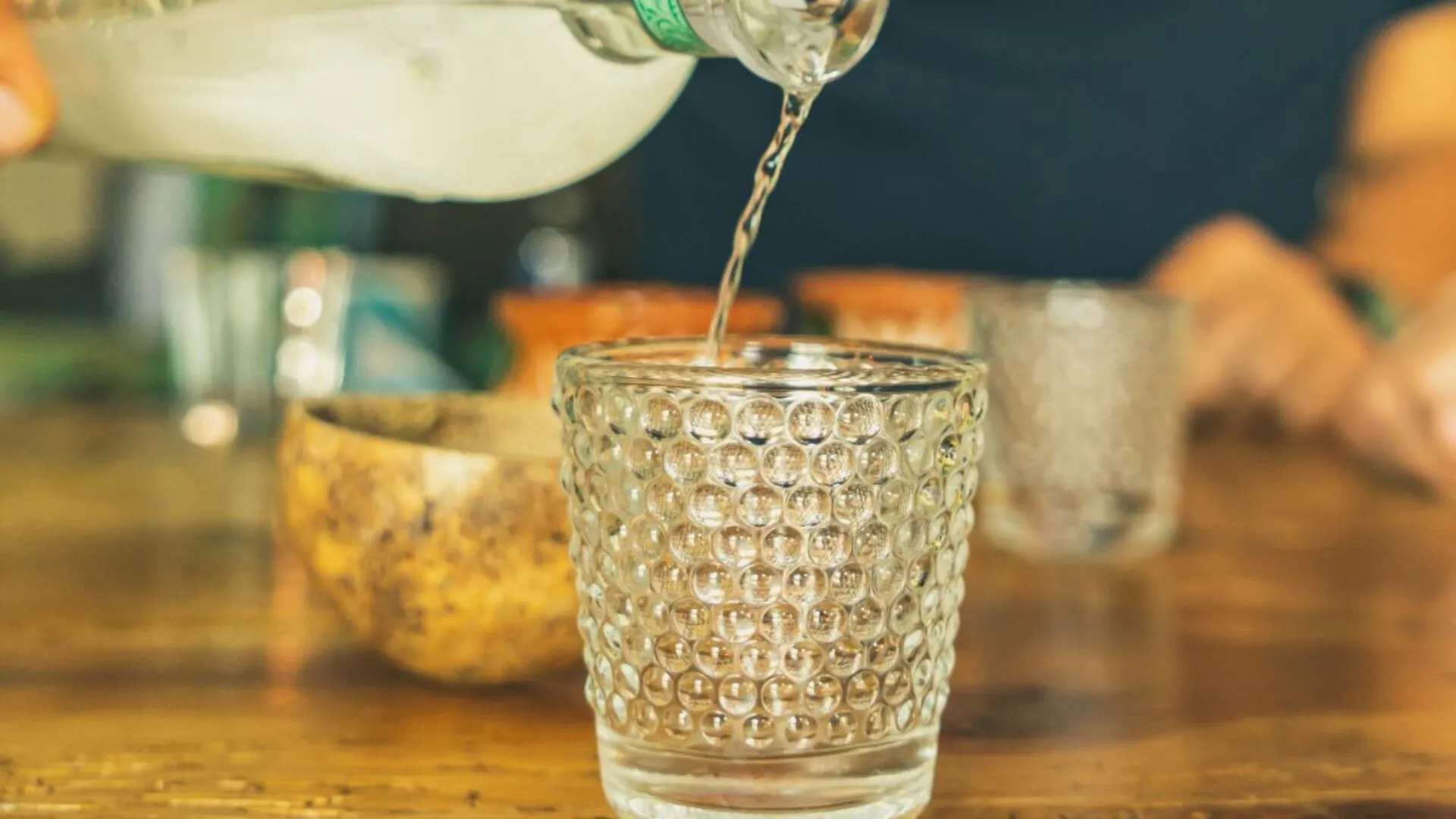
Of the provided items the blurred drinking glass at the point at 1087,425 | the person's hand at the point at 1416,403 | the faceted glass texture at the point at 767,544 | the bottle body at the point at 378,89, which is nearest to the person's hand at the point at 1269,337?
the person's hand at the point at 1416,403

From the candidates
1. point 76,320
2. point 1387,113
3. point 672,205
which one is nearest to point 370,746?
point 672,205

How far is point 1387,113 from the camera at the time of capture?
6.13 feet

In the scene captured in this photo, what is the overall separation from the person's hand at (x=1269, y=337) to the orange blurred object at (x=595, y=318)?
55cm

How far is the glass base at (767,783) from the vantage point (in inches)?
15.9

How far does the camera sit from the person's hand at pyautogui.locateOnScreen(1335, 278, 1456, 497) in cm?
99

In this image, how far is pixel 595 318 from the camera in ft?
2.89

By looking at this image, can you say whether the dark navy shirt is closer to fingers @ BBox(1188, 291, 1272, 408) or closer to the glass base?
fingers @ BBox(1188, 291, 1272, 408)

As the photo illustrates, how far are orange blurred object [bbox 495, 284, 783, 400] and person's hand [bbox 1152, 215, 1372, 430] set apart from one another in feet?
1.81

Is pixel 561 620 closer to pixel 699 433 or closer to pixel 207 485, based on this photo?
pixel 699 433

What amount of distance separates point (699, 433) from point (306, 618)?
312 millimetres

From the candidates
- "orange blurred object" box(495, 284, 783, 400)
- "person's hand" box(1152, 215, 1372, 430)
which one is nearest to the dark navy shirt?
"person's hand" box(1152, 215, 1372, 430)

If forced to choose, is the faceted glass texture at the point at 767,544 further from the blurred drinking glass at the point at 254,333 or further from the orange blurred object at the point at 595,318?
the blurred drinking glass at the point at 254,333

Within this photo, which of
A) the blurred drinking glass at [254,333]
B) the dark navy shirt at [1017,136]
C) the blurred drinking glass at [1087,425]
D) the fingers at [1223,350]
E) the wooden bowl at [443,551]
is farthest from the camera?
the dark navy shirt at [1017,136]

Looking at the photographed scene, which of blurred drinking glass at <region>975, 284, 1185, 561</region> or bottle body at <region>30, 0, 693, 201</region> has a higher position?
bottle body at <region>30, 0, 693, 201</region>
